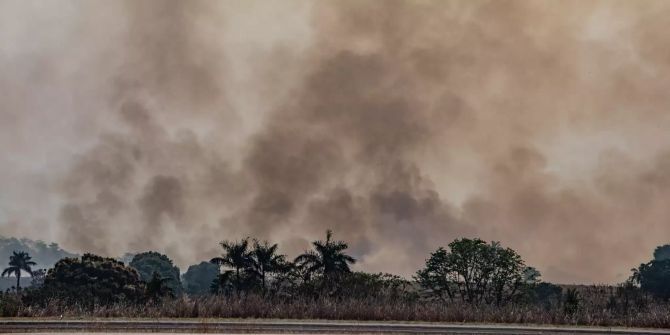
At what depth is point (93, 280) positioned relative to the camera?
75.2m

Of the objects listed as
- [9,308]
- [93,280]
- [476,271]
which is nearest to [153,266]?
[93,280]

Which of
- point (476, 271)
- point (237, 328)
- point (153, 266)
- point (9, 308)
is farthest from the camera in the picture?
point (153, 266)

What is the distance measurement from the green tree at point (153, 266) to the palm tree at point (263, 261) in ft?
230

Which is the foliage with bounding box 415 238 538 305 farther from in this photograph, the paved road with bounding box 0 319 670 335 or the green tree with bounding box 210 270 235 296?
the paved road with bounding box 0 319 670 335

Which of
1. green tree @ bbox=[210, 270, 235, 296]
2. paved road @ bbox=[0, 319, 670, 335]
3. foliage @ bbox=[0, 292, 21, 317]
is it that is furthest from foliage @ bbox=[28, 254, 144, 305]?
paved road @ bbox=[0, 319, 670, 335]

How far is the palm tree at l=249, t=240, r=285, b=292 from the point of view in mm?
77938

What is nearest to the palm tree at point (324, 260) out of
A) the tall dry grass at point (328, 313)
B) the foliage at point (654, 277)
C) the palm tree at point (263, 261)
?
the palm tree at point (263, 261)

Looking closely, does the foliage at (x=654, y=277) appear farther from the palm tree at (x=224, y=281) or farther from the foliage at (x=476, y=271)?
the palm tree at (x=224, y=281)

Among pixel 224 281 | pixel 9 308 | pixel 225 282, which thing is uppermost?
pixel 224 281

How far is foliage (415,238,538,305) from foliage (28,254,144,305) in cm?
3375

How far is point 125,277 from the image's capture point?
75.9 meters

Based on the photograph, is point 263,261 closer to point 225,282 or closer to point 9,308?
point 225,282

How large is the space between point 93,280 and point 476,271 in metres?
45.1

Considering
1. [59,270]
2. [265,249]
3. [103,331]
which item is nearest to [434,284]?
[265,249]
